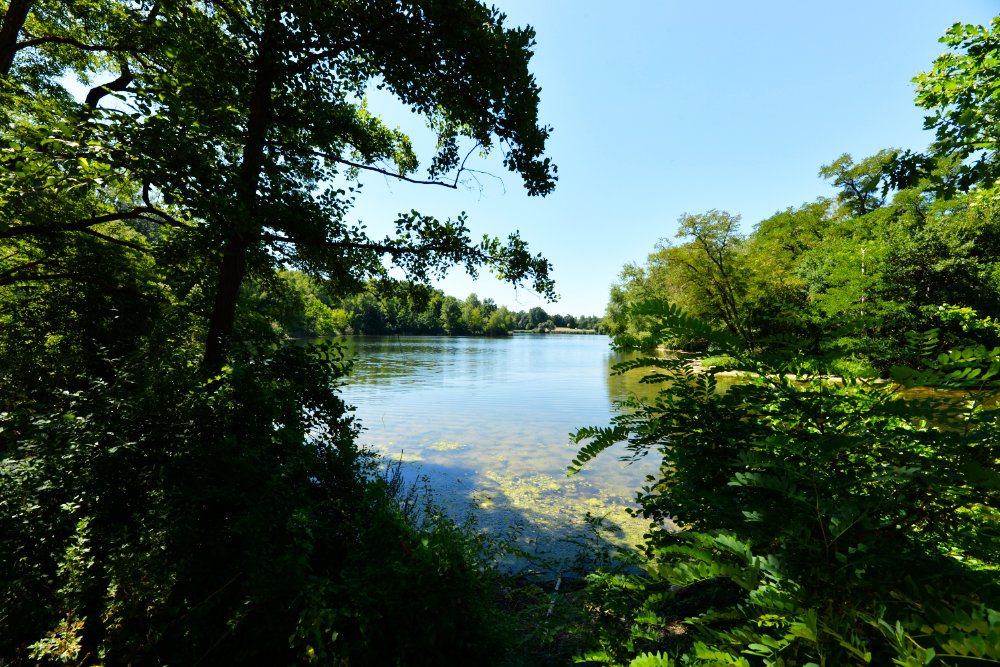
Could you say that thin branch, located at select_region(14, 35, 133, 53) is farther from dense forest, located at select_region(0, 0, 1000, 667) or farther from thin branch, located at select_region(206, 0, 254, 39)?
thin branch, located at select_region(206, 0, 254, 39)

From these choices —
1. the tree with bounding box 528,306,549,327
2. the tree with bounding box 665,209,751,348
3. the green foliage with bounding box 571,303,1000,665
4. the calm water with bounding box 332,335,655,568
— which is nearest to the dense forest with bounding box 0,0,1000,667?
the green foliage with bounding box 571,303,1000,665

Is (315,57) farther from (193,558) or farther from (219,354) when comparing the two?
(193,558)

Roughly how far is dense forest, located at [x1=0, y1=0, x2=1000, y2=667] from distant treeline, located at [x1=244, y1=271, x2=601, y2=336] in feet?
0.39

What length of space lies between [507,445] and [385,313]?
64.9 meters

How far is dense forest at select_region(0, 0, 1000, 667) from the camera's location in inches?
49.3

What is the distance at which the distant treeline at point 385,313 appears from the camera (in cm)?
584

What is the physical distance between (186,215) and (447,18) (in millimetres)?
3607

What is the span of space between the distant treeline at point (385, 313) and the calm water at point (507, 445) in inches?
149

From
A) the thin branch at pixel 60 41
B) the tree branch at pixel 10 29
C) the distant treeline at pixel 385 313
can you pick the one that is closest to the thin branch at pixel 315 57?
the distant treeline at pixel 385 313

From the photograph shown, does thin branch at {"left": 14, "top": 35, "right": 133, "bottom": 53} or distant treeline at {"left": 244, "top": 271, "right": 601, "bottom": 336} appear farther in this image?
distant treeline at {"left": 244, "top": 271, "right": 601, "bottom": 336}

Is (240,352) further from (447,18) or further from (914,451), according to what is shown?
(914,451)

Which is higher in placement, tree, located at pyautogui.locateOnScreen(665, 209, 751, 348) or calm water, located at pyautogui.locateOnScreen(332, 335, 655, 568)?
tree, located at pyautogui.locateOnScreen(665, 209, 751, 348)

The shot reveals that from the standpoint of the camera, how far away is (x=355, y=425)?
4.31 meters

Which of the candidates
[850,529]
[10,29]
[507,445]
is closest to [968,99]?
[850,529]
